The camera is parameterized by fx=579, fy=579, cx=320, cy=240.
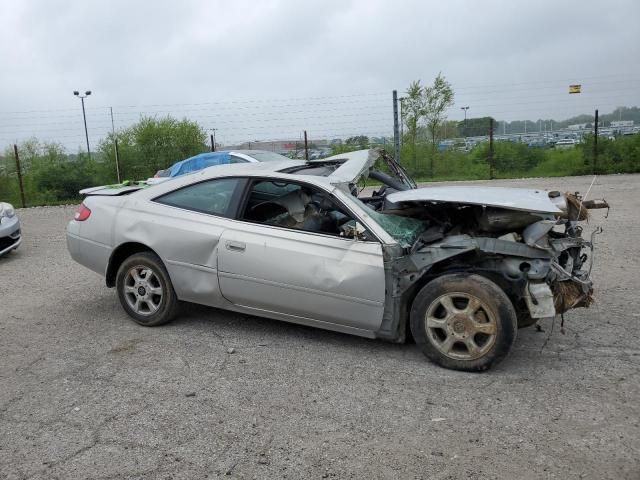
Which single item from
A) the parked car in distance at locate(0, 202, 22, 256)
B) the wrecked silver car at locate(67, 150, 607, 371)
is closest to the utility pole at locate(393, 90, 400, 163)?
the parked car in distance at locate(0, 202, 22, 256)

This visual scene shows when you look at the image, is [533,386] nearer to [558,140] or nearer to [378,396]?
[378,396]

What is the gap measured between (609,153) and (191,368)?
1848 cm

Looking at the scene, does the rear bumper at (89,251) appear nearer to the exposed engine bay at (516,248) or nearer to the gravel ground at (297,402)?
the gravel ground at (297,402)

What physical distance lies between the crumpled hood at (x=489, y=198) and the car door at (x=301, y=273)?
1.83 feet

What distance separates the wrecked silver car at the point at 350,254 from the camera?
13.6ft

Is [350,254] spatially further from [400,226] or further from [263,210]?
[263,210]

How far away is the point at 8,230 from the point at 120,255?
4.02 metres

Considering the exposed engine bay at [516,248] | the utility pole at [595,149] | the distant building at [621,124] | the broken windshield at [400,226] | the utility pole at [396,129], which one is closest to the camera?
the exposed engine bay at [516,248]

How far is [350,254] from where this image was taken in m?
4.32

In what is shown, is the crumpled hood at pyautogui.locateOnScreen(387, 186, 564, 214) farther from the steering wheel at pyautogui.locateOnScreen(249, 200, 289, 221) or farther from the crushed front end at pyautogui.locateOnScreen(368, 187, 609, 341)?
the steering wheel at pyautogui.locateOnScreen(249, 200, 289, 221)

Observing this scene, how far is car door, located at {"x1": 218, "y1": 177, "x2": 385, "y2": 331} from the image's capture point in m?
4.28

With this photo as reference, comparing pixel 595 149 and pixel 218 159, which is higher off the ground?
pixel 218 159

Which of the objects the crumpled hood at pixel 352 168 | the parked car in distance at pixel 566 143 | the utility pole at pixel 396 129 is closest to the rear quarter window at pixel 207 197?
the crumpled hood at pixel 352 168

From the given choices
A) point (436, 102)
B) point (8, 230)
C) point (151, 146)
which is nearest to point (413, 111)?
point (436, 102)
